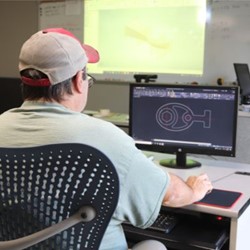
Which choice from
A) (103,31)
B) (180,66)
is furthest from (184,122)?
(103,31)

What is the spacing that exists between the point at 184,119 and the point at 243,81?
1834mm

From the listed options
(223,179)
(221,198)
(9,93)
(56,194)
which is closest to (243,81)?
(223,179)

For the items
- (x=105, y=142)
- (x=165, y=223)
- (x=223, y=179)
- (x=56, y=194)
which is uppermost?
(x=105, y=142)

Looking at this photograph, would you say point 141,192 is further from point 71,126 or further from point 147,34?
point 147,34

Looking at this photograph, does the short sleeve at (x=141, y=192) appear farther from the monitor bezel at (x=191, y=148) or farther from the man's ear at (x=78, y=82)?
the monitor bezel at (x=191, y=148)

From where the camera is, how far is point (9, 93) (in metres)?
2.33

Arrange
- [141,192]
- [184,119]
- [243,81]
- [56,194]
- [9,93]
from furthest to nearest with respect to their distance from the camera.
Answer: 1. [243,81]
2. [9,93]
3. [184,119]
4. [141,192]
5. [56,194]

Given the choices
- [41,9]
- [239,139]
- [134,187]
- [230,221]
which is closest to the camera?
[134,187]

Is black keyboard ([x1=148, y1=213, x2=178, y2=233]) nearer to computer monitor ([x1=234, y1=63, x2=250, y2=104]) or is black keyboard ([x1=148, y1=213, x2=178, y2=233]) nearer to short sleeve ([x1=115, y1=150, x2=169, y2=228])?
short sleeve ([x1=115, y1=150, x2=169, y2=228])

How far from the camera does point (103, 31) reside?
16.4 feet

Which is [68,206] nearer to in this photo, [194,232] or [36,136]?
[36,136]

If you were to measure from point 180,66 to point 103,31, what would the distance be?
3.42 ft

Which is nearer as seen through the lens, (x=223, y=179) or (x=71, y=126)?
(x=71, y=126)

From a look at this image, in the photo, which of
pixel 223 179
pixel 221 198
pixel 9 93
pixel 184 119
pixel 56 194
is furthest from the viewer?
pixel 9 93
